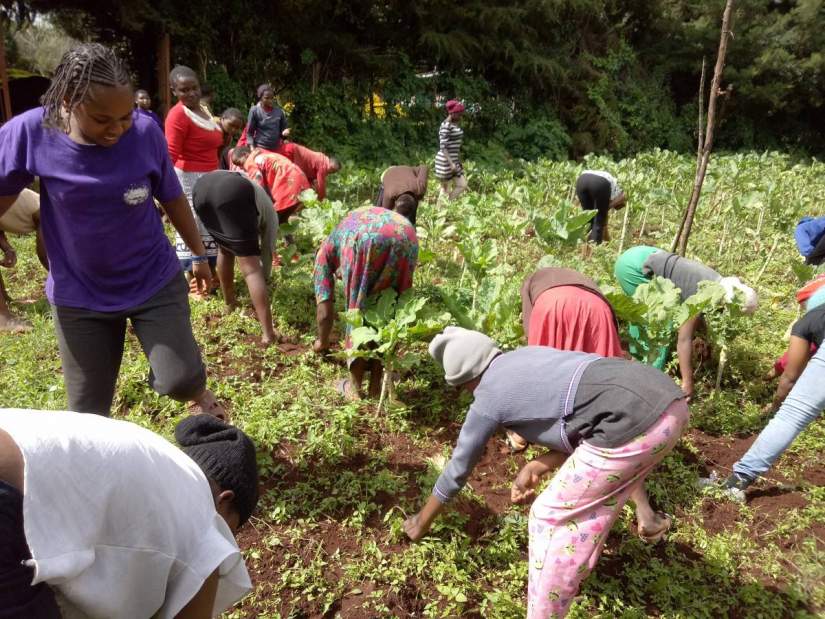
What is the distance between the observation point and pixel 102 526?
1084 mm

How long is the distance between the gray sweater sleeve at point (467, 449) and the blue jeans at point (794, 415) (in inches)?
73.9

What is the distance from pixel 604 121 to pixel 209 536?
18.0 metres

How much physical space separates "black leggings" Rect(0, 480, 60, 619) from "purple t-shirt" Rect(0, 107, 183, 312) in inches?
63.2

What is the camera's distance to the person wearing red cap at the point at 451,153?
29.3 feet

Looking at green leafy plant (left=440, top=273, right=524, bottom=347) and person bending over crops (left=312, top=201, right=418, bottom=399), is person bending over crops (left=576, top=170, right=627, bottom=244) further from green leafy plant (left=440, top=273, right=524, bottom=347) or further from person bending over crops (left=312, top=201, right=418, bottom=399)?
person bending over crops (left=312, top=201, right=418, bottom=399)

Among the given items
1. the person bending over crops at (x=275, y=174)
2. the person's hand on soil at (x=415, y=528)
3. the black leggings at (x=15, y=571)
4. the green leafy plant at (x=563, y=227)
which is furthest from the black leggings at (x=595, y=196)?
the black leggings at (x=15, y=571)

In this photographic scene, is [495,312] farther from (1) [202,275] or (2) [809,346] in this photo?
(1) [202,275]

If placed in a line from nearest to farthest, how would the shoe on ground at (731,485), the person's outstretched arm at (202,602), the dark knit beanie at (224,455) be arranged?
the person's outstretched arm at (202,602) → the dark knit beanie at (224,455) → the shoe on ground at (731,485)

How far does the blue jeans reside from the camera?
3096mm

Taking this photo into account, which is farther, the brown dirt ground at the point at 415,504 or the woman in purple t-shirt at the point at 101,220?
the brown dirt ground at the point at 415,504

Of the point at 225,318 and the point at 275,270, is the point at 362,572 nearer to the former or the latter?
the point at 225,318

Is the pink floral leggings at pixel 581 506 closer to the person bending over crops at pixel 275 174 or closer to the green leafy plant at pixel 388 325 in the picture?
the green leafy plant at pixel 388 325

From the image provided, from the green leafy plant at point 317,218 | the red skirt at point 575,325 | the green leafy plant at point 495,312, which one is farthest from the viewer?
the green leafy plant at point 317,218

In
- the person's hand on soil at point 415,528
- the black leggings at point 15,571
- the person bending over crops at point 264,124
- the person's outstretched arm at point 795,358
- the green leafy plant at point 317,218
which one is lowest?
the person's hand on soil at point 415,528
